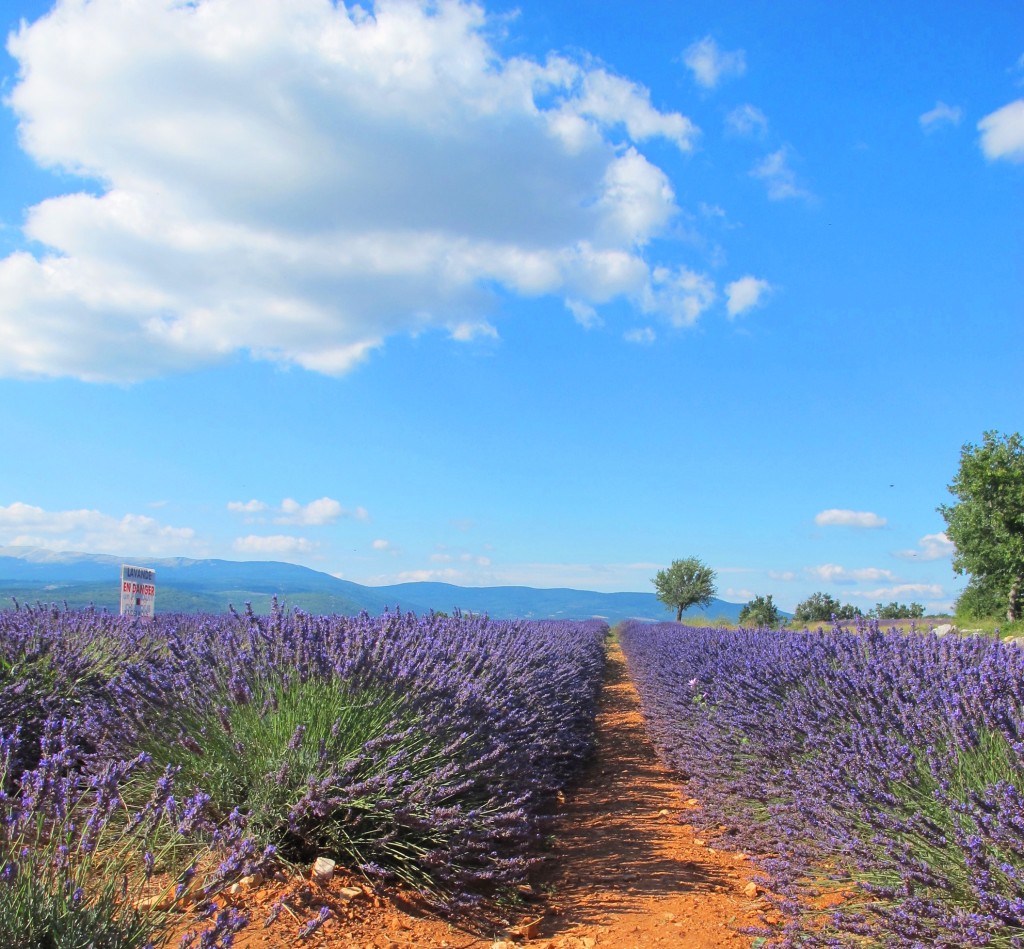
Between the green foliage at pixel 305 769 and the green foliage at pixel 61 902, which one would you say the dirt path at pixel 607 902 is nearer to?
the green foliage at pixel 305 769

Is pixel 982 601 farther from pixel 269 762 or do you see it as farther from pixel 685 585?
pixel 269 762

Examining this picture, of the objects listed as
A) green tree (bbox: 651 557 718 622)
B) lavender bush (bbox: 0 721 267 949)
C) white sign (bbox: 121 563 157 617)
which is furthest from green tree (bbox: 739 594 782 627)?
lavender bush (bbox: 0 721 267 949)

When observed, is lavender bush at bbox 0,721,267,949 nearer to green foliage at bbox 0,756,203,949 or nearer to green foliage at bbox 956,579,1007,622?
green foliage at bbox 0,756,203,949

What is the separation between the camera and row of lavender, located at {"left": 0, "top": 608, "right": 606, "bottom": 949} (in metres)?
2.12

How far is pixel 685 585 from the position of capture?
39.5 m

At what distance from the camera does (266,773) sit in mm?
2666

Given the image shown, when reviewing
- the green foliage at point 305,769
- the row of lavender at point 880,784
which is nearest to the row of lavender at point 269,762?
the green foliage at point 305,769

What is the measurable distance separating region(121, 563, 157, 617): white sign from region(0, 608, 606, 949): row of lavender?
486cm

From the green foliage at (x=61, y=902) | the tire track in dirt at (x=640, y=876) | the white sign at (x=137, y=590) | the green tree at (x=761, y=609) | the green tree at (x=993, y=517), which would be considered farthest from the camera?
the green tree at (x=761, y=609)

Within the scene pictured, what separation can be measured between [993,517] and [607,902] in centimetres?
2748

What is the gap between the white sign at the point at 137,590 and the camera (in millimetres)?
8625

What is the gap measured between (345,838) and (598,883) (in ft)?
4.11

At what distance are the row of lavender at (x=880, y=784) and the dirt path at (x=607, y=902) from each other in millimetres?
241

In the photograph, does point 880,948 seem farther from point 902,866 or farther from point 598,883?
point 598,883
